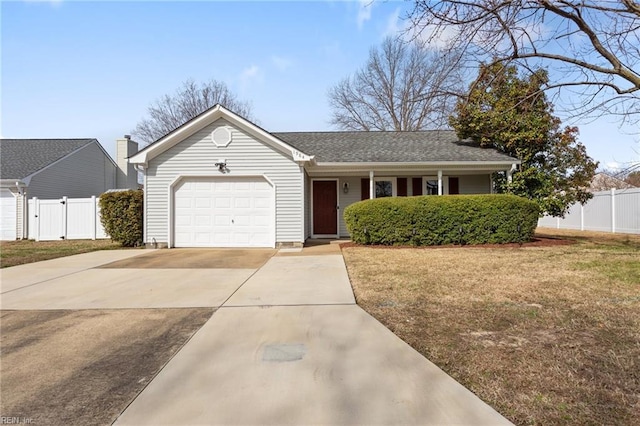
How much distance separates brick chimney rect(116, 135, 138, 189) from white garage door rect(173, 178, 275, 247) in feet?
46.1

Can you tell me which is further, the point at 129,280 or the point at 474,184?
the point at 474,184

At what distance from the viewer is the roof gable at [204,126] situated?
1204 cm

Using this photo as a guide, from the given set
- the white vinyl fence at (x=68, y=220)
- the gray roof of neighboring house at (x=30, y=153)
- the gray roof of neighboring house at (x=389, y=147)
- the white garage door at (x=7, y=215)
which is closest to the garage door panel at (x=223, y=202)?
the gray roof of neighboring house at (x=389, y=147)

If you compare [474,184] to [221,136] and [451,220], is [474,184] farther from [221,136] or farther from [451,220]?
[221,136]

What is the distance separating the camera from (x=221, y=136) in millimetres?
12383

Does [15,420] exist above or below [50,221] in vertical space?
below

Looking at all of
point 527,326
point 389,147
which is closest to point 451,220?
point 389,147

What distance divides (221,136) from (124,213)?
13.7 feet

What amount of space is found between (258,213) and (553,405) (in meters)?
10.6

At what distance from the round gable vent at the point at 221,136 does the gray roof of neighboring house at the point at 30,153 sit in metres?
11.0

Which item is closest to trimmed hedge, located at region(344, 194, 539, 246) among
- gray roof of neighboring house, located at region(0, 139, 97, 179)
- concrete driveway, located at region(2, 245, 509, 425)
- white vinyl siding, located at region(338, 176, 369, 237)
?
white vinyl siding, located at region(338, 176, 369, 237)

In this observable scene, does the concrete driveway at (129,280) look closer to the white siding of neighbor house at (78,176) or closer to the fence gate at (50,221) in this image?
the fence gate at (50,221)

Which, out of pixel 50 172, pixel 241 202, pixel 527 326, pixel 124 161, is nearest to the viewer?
pixel 527 326

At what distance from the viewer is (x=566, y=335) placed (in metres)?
3.94
